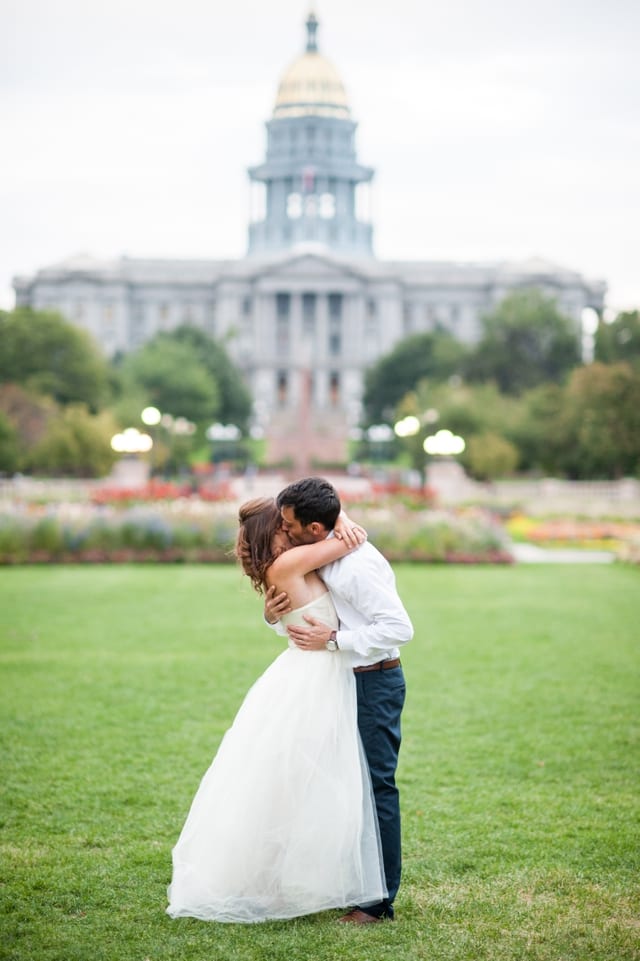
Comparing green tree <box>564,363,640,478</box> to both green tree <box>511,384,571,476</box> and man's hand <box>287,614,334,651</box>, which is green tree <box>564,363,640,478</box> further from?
man's hand <box>287,614,334,651</box>

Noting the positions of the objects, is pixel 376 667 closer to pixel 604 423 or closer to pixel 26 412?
pixel 604 423

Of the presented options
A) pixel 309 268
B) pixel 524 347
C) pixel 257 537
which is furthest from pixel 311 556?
pixel 309 268

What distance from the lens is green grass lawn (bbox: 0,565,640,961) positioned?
4.41 metres

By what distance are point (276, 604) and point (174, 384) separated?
166ft

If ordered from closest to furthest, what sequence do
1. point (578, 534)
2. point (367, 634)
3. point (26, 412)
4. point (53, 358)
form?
point (367, 634)
point (578, 534)
point (26, 412)
point (53, 358)

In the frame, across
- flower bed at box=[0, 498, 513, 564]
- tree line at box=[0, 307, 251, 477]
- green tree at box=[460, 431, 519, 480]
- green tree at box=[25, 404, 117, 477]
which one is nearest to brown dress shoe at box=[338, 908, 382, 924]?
flower bed at box=[0, 498, 513, 564]

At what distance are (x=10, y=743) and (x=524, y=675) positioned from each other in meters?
Result: 4.17

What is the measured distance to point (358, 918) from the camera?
179 inches

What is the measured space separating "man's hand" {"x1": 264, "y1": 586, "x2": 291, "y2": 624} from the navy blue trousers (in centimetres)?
41

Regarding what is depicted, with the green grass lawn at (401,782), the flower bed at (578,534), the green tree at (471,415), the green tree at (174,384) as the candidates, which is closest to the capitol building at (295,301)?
the green tree at (174,384)

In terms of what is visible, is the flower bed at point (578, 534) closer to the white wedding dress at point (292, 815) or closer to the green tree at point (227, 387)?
the white wedding dress at point (292, 815)

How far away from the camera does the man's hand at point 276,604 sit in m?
4.60

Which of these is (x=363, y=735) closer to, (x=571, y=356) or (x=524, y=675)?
(x=524, y=675)

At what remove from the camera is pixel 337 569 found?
180 inches
